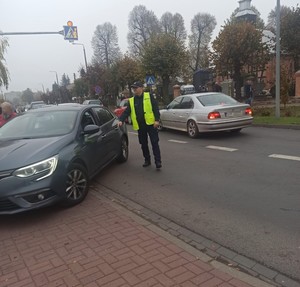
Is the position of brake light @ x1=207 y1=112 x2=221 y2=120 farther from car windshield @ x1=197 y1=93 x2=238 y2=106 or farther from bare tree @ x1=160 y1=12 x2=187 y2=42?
bare tree @ x1=160 y1=12 x2=187 y2=42

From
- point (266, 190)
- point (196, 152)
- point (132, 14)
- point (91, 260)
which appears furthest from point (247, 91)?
point (132, 14)

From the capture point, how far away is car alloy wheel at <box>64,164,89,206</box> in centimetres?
498

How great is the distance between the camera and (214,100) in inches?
423

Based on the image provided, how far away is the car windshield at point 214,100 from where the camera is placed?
1062cm

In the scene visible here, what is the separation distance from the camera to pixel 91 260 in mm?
3469

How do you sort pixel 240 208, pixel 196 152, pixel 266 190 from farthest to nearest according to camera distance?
pixel 196 152, pixel 266 190, pixel 240 208

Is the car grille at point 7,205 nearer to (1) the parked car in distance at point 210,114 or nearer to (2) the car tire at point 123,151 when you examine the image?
(2) the car tire at point 123,151

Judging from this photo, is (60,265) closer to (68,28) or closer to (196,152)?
(196,152)

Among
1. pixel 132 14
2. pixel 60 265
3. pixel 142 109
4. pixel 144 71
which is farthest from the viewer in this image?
pixel 132 14

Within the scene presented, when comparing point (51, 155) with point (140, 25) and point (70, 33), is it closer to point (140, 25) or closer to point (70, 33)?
point (70, 33)

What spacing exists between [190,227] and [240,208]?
2.98 feet

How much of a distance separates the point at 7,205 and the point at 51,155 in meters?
0.88

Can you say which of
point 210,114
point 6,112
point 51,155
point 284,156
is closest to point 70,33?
point 210,114

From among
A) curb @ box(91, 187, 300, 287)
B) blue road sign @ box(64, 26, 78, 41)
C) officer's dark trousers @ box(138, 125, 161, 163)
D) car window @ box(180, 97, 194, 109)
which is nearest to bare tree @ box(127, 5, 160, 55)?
blue road sign @ box(64, 26, 78, 41)
